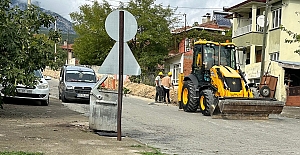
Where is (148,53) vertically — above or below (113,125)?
above

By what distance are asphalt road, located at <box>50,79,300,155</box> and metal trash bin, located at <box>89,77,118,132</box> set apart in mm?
737

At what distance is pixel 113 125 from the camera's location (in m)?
10.5

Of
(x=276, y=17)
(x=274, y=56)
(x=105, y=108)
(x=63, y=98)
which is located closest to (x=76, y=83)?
(x=63, y=98)

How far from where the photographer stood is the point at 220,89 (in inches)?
666

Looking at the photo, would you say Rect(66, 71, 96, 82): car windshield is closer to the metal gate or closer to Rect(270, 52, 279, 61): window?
the metal gate

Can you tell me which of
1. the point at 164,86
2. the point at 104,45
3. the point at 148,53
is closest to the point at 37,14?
the point at 164,86

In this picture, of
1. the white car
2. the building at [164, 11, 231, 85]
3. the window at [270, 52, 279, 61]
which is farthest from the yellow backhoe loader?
the building at [164, 11, 231, 85]

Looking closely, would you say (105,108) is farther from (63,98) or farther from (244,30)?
(244,30)

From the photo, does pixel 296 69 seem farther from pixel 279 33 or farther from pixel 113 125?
pixel 113 125

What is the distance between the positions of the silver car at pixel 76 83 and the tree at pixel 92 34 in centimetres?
2343

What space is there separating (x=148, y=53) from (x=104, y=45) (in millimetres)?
6109

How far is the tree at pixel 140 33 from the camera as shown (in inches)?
1746

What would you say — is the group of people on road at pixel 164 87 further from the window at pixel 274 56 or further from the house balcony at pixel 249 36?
the house balcony at pixel 249 36

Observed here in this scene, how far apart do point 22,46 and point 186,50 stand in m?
38.2
